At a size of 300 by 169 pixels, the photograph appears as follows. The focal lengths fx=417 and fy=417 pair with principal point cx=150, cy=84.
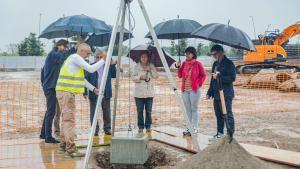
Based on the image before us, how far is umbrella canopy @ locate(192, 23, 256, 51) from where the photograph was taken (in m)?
6.42

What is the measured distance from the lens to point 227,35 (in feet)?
21.3

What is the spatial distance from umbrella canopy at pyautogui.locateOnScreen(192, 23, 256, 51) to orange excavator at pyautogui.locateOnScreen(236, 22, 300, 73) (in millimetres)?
18388

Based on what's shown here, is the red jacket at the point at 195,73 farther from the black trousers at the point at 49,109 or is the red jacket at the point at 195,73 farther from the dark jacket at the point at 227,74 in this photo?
the black trousers at the point at 49,109

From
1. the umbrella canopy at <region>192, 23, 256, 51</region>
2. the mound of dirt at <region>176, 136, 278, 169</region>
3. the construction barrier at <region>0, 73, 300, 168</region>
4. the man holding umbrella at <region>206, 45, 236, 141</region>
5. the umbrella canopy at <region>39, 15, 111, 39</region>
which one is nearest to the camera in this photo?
the mound of dirt at <region>176, 136, 278, 169</region>

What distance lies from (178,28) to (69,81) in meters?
2.65

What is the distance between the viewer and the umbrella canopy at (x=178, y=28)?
7.56 m

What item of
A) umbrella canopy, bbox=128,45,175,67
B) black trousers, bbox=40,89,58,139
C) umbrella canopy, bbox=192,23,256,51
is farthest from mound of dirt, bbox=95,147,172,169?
umbrella canopy, bbox=192,23,256,51

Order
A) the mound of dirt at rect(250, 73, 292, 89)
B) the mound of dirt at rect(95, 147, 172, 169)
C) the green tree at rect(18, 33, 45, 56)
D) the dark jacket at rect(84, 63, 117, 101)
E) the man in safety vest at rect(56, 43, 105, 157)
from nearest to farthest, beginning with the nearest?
1. the man in safety vest at rect(56, 43, 105, 157)
2. the mound of dirt at rect(95, 147, 172, 169)
3. the dark jacket at rect(84, 63, 117, 101)
4. the mound of dirt at rect(250, 73, 292, 89)
5. the green tree at rect(18, 33, 45, 56)

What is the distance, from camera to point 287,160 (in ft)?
18.0

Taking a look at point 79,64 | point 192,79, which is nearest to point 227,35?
point 192,79

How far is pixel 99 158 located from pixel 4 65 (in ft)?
127

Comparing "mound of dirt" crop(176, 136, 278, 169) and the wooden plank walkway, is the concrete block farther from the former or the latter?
"mound of dirt" crop(176, 136, 278, 169)

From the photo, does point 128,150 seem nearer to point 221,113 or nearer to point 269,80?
point 221,113

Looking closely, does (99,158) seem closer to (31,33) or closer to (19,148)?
(19,148)
